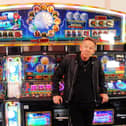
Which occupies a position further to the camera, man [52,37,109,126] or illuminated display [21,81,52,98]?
illuminated display [21,81,52,98]

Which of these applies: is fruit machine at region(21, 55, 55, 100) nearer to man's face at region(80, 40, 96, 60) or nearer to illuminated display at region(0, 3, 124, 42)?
illuminated display at region(0, 3, 124, 42)

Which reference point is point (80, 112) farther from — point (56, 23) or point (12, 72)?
point (56, 23)

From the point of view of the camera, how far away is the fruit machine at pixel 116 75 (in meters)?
A: 2.45

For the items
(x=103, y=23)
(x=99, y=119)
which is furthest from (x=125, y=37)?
(x=99, y=119)

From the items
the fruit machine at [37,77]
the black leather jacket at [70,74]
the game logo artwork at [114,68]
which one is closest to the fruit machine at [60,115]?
the fruit machine at [37,77]

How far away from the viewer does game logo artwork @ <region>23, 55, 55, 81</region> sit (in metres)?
2.38

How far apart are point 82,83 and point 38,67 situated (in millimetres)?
845

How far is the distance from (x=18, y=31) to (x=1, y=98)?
3.07 ft

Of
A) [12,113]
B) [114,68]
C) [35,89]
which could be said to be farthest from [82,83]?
[12,113]

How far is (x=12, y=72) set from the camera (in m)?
2.34

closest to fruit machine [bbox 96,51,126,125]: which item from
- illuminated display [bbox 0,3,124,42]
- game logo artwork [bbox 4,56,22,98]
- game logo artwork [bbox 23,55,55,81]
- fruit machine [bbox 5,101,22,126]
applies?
illuminated display [bbox 0,3,124,42]

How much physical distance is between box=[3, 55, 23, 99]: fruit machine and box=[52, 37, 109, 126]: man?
69 centimetres

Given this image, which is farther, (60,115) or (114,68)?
(114,68)

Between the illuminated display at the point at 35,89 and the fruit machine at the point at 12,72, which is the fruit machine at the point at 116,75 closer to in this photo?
the illuminated display at the point at 35,89
